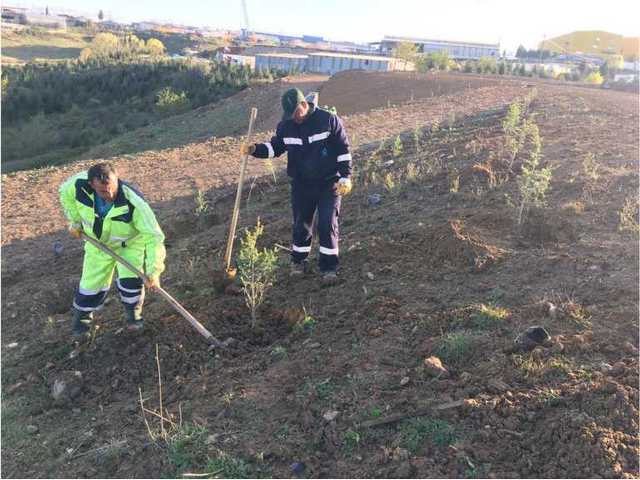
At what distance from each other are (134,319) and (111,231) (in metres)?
0.75

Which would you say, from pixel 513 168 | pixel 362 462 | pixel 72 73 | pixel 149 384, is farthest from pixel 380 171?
pixel 72 73

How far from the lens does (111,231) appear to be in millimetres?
3859

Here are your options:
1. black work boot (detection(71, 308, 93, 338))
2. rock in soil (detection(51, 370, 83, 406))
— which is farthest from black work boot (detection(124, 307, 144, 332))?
rock in soil (detection(51, 370, 83, 406))

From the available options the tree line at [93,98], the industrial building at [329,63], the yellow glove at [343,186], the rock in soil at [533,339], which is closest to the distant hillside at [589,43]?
the industrial building at [329,63]

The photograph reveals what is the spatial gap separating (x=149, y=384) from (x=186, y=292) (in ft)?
3.88

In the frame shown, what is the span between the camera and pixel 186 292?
4637 mm

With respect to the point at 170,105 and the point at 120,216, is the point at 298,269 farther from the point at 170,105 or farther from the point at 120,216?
the point at 170,105

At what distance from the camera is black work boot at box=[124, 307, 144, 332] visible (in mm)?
4125

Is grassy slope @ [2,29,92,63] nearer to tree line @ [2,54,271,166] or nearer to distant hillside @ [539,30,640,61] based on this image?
tree line @ [2,54,271,166]

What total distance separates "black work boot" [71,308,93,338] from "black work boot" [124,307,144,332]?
312 mm

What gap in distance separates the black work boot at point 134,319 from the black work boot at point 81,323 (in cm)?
31

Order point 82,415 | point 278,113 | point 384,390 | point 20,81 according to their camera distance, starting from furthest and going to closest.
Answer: point 20,81
point 278,113
point 82,415
point 384,390

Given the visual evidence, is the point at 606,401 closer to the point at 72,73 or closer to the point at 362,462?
the point at 362,462

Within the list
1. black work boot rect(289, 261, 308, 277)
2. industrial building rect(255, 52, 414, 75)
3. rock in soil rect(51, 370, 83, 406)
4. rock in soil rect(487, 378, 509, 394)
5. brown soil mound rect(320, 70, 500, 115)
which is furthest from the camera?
industrial building rect(255, 52, 414, 75)
